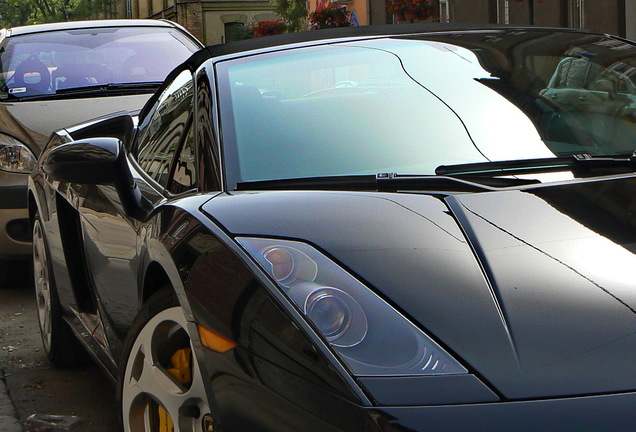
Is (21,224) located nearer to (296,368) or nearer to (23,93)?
(23,93)

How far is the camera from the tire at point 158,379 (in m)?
2.27

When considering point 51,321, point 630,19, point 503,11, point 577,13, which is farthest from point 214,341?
point 503,11

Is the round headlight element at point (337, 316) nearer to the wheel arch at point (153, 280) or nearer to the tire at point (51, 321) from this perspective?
the wheel arch at point (153, 280)

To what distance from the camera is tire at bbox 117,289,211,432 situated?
7.43ft

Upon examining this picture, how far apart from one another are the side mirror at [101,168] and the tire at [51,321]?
1163 millimetres

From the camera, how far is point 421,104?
114 inches

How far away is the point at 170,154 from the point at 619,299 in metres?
1.62

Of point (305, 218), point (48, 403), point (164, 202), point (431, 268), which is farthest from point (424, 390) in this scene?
point (48, 403)

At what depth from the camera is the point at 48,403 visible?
3951 millimetres

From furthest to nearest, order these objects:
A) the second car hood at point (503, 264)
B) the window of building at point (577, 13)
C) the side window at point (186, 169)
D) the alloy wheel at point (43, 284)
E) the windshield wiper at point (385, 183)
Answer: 1. the window of building at point (577, 13)
2. the alloy wheel at point (43, 284)
3. the side window at point (186, 169)
4. the windshield wiper at point (385, 183)
5. the second car hood at point (503, 264)

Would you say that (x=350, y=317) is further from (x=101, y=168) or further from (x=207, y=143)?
(x=101, y=168)

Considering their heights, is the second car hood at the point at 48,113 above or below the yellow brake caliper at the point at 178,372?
above

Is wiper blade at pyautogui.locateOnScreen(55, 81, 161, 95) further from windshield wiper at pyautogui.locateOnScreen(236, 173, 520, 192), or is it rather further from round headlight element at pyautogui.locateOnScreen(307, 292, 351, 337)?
round headlight element at pyautogui.locateOnScreen(307, 292, 351, 337)

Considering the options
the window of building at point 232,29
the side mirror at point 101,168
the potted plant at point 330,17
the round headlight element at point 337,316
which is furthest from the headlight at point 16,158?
the window of building at point 232,29
